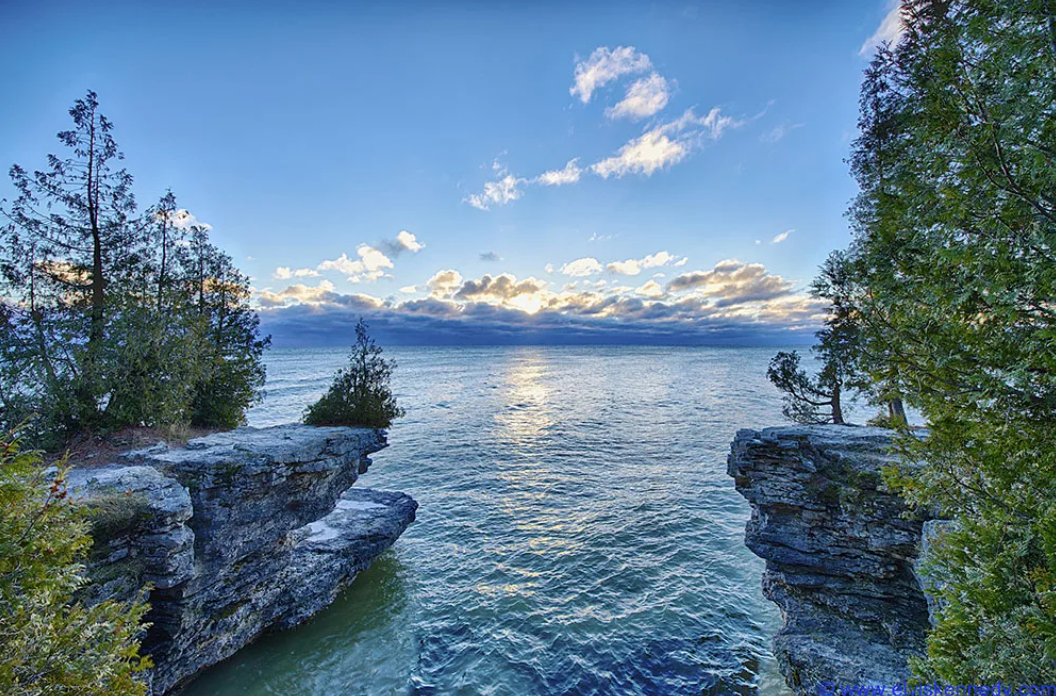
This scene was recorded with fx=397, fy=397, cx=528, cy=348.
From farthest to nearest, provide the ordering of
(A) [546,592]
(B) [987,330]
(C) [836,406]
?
(C) [836,406], (A) [546,592], (B) [987,330]

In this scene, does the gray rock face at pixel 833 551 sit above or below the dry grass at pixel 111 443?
below

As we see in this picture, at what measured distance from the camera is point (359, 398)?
→ 71.5ft

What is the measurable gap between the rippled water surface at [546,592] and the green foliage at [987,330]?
29.5 feet

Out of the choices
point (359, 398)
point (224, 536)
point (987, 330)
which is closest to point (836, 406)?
point (987, 330)

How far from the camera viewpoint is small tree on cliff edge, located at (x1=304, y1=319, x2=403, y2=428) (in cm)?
2142

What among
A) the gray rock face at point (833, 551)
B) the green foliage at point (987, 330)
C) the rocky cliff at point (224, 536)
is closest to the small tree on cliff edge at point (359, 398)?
the rocky cliff at point (224, 536)

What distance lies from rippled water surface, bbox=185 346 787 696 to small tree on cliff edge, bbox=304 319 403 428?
22.6 ft

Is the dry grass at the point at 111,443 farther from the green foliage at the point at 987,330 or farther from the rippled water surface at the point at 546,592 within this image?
the green foliage at the point at 987,330

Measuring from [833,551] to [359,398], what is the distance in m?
21.4

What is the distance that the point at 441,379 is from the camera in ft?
305

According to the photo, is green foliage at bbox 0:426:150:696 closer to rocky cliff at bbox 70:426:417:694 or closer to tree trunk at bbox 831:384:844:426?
rocky cliff at bbox 70:426:417:694

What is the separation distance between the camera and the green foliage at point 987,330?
198 inches

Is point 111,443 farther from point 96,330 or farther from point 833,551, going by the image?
point 833,551

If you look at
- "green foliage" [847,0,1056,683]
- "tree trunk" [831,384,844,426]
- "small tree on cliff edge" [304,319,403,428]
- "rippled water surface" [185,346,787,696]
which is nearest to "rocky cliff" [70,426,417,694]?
"rippled water surface" [185,346,787,696]
